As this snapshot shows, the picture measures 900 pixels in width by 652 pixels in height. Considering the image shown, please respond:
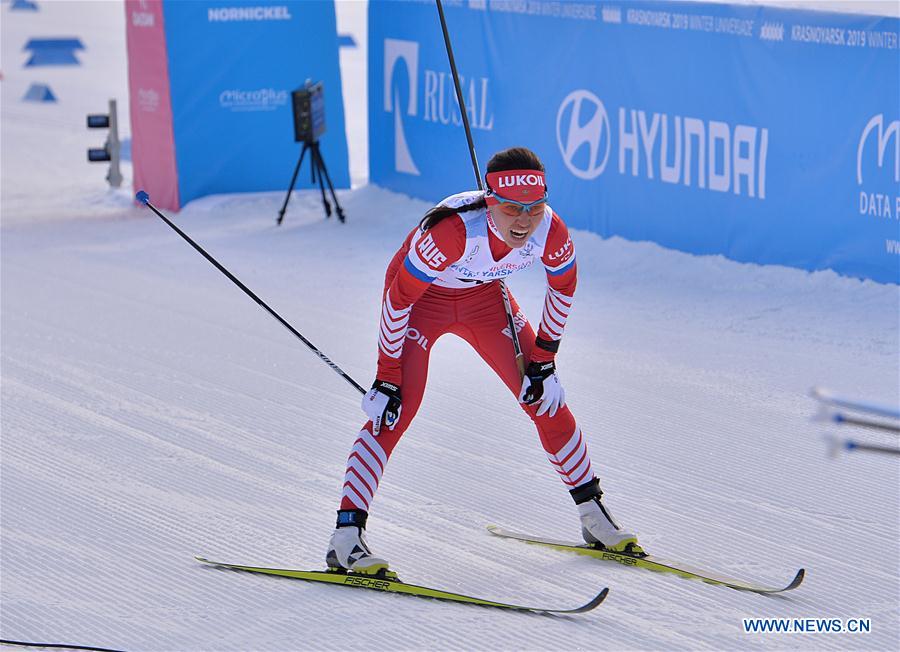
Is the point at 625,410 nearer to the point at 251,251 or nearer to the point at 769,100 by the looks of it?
the point at 769,100

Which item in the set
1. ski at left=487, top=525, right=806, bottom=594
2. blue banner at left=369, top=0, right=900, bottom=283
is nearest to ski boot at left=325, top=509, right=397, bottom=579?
ski at left=487, top=525, right=806, bottom=594

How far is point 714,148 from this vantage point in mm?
9273

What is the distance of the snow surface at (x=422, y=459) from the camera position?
428 centimetres

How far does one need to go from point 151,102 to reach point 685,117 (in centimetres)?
588

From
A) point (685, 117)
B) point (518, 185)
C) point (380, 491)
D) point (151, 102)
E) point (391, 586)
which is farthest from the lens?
point (151, 102)

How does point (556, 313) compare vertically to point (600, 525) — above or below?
above

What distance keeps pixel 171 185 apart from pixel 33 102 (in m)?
8.04

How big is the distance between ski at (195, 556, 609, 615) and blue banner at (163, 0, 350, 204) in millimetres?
8691

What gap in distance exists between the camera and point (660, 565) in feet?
15.0

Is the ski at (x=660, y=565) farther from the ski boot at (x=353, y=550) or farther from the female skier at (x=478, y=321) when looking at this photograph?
the ski boot at (x=353, y=550)

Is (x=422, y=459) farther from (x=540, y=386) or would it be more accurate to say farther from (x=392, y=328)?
(x=392, y=328)

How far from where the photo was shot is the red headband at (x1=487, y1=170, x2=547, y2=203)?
430 centimetres

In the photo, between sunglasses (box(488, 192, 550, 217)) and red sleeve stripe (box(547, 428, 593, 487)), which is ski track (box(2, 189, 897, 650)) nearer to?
red sleeve stripe (box(547, 428, 593, 487))

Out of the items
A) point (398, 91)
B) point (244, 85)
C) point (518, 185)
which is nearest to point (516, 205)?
point (518, 185)
